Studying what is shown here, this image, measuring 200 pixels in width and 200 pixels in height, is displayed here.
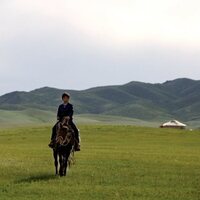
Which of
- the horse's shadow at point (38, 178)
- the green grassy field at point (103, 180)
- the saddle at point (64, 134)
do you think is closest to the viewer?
the green grassy field at point (103, 180)

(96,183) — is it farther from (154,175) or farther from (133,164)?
(133,164)

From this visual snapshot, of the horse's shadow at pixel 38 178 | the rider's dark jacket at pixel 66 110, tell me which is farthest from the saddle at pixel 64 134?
the horse's shadow at pixel 38 178

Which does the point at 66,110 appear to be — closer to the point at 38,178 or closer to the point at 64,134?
the point at 64,134

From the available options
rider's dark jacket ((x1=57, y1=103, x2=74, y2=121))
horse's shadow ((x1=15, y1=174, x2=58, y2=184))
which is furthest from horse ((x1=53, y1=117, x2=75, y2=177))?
horse's shadow ((x1=15, y1=174, x2=58, y2=184))

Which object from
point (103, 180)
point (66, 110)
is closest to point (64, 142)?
point (66, 110)

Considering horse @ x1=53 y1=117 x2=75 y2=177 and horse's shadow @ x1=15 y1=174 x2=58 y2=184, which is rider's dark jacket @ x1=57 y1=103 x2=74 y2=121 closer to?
horse @ x1=53 y1=117 x2=75 y2=177

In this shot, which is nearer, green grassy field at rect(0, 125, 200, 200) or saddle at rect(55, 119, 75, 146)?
green grassy field at rect(0, 125, 200, 200)

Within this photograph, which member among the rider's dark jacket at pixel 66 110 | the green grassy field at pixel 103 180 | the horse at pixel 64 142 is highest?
the rider's dark jacket at pixel 66 110

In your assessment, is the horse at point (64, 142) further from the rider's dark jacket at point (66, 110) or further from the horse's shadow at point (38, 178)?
the horse's shadow at point (38, 178)

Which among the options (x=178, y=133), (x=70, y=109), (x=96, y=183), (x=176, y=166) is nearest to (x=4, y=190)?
(x=96, y=183)

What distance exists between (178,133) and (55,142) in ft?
174

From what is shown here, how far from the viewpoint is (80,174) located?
21406mm

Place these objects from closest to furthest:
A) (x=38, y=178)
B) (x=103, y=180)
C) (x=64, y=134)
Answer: (x=103, y=180)
(x=38, y=178)
(x=64, y=134)

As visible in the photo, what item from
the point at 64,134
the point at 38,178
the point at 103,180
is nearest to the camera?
the point at 103,180
